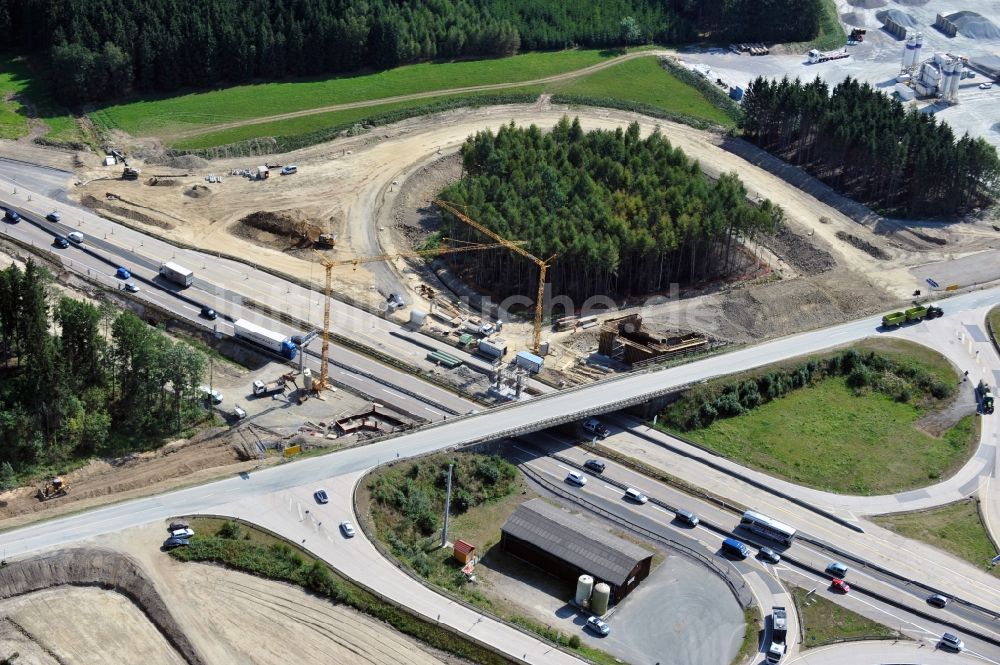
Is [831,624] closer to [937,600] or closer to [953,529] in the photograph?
[937,600]

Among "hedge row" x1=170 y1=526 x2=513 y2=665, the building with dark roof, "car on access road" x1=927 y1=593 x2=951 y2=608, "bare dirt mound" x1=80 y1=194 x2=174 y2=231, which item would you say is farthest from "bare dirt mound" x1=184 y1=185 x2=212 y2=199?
"car on access road" x1=927 y1=593 x2=951 y2=608

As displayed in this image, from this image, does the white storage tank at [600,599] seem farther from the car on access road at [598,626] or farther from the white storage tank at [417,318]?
the white storage tank at [417,318]

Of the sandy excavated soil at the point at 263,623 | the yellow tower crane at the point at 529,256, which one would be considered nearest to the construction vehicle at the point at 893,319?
the yellow tower crane at the point at 529,256

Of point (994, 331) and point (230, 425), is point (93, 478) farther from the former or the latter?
point (994, 331)

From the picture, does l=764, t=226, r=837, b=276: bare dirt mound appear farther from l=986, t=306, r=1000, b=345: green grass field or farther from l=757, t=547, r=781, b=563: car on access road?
l=757, t=547, r=781, b=563: car on access road

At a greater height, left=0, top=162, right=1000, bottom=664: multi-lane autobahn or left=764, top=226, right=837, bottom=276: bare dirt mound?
left=764, top=226, right=837, bottom=276: bare dirt mound

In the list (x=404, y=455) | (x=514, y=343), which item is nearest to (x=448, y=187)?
(x=514, y=343)
